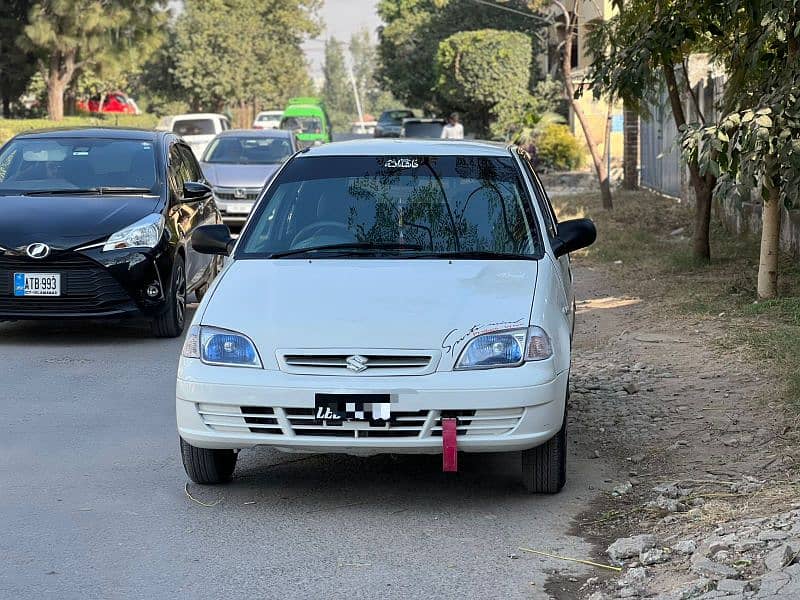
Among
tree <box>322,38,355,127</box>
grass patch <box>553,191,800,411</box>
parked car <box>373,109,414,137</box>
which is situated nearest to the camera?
grass patch <box>553,191,800,411</box>

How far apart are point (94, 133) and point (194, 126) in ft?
86.8

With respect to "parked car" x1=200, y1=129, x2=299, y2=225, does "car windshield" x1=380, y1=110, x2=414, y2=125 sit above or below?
below

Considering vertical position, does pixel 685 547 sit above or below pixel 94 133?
below

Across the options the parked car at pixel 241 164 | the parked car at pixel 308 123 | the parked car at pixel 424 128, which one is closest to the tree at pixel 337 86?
the parked car at pixel 308 123

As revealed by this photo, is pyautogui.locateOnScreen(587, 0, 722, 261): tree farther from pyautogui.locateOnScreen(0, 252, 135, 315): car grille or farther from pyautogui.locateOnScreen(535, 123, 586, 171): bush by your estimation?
pyautogui.locateOnScreen(535, 123, 586, 171): bush

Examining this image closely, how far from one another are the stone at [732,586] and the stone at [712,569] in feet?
0.31

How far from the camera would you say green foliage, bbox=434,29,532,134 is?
1843 inches

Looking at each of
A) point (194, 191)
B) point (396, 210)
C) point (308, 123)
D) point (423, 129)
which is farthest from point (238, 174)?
point (308, 123)

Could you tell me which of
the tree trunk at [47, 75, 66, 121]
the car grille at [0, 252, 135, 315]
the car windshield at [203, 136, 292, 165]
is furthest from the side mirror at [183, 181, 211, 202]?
the tree trunk at [47, 75, 66, 121]

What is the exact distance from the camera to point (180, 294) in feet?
37.0

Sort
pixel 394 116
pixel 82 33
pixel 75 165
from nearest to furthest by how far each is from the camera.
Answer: pixel 75 165 → pixel 82 33 → pixel 394 116

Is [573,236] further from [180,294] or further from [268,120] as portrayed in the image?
[268,120]

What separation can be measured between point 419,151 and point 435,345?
2.01 meters

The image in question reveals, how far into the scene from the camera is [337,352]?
19.4 feet
